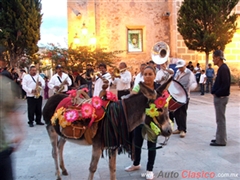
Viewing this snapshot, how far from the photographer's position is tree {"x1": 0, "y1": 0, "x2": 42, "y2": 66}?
1605cm

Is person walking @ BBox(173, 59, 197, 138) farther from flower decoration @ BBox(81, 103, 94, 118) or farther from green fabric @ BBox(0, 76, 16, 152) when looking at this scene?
green fabric @ BBox(0, 76, 16, 152)

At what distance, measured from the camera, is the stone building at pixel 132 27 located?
18.8 meters

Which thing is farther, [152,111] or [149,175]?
[149,175]

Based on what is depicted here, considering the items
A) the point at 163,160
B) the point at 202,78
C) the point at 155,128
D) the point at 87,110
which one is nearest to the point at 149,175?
the point at 163,160

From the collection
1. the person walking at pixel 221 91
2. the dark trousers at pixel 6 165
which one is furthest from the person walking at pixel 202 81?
the dark trousers at pixel 6 165

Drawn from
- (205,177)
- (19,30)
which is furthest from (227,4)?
(205,177)

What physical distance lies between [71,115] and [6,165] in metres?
1.17

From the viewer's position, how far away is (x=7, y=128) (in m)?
2.48

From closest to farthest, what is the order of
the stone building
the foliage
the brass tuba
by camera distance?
the brass tuba
the foliage
the stone building

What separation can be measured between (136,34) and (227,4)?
22.4 feet

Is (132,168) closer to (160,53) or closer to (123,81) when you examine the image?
(123,81)

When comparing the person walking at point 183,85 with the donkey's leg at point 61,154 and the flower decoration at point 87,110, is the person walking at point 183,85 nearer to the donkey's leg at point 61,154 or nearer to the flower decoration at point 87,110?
the donkey's leg at point 61,154

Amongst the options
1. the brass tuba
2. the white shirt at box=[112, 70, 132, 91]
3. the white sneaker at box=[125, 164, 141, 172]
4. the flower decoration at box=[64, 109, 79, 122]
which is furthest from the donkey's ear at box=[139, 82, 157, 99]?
the brass tuba

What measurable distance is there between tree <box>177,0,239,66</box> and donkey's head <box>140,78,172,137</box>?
1388 cm
